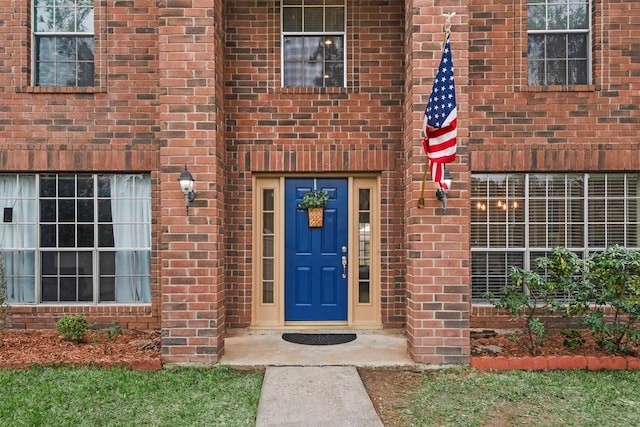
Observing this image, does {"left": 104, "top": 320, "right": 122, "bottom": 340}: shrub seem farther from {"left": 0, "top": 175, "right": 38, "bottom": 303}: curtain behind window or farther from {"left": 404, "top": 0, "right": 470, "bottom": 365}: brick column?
{"left": 404, "top": 0, "right": 470, "bottom": 365}: brick column

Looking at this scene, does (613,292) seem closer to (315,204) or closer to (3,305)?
(315,204)

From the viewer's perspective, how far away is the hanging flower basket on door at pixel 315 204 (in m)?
6.11

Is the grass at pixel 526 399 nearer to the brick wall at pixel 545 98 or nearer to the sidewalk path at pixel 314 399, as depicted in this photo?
the sidewalk path at pixel 314 399

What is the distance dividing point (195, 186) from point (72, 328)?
249 centimetres

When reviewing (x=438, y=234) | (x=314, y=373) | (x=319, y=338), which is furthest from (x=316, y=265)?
(x=438, y=234)

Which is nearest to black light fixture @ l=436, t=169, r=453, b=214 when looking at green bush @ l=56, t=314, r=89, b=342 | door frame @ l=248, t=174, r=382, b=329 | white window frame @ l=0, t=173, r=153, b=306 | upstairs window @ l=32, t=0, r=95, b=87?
door frame @ l=248, t=174, r=382, b=329

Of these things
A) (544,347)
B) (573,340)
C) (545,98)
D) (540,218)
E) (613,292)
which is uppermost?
(545,98)

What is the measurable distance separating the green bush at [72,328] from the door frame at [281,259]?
2.22 meters

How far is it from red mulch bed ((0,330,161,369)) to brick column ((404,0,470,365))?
308cm

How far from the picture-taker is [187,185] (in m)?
4.79

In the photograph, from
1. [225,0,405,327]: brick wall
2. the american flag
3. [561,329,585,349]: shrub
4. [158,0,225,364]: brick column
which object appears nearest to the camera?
the american flag

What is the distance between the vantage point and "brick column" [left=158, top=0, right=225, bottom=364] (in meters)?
4.89

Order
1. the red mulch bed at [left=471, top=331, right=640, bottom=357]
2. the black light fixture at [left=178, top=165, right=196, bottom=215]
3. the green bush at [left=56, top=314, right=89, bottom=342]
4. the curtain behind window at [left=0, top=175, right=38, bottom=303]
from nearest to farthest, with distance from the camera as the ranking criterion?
the black light fixture at [left=178, top=165, right=196, bottom=215] → the red mulch bed at [left=471, top=331, right=640, bottom=357] → the green bush at [left=56, top=314, right=89, bottom=342] → the curtain behind window at [left=0, top=175, right=38, bottom=303]

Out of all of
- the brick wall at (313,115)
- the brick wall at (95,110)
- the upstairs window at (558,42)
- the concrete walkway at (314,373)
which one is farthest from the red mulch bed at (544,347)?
the brick wall at (95,110)
